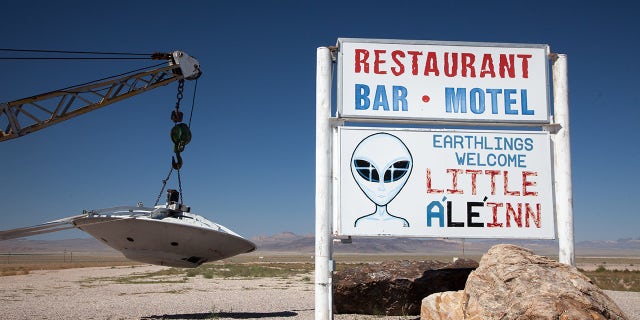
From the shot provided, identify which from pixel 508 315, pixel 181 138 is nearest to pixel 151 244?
pixel 181 138

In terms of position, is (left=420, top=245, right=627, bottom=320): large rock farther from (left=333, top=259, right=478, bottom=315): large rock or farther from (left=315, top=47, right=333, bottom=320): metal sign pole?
(left=333, top=259, right=478, bottom=315): large rock

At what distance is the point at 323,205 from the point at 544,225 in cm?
281

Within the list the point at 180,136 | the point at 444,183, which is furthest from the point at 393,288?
the point at 444,183

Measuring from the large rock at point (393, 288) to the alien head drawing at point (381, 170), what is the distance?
682cm

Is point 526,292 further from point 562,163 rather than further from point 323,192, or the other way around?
point 323,192

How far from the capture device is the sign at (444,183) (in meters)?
6.64

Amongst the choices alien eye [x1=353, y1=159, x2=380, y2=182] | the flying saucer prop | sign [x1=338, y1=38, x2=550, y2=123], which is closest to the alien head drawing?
alien eye [x1=353, y1=159, x2=380, y2=182]

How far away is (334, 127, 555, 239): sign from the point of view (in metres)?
6.64

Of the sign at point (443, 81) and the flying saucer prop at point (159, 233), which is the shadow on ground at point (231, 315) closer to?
the flying saucer prop at point (159, 233)

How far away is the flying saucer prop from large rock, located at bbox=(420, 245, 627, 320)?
21.4 ft

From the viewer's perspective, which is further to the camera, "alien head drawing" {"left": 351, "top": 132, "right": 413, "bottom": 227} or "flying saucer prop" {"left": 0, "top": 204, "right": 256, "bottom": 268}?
"flying saucer prop" {"left": 0, "top": 204, "right": 256, "bottom": 268}

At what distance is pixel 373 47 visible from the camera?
22.8ft

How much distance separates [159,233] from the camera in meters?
12.0

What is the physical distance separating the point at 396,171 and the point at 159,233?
7.11 m
